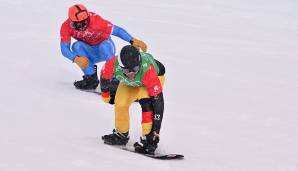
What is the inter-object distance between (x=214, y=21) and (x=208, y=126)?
38.3 ft

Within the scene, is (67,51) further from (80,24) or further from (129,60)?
(129,60)

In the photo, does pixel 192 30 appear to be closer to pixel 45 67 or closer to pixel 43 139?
pixel 45 67

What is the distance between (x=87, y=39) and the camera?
30.8 ft

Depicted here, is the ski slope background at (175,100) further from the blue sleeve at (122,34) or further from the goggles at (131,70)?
the blue sleeve at (122,34)

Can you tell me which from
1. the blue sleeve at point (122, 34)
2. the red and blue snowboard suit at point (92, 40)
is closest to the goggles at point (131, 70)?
the blue sleeve at point (122, 34)

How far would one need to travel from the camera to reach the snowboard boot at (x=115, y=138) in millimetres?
6407

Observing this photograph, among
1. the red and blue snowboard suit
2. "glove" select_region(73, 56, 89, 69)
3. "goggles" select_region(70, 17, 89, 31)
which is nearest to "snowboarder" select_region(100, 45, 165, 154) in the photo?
"glove" select_region(73, 56, 89, 69)

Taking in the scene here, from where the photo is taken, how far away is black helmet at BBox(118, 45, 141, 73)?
594 centimetres

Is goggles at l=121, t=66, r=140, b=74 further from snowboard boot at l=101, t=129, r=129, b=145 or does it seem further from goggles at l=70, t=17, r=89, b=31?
goggles at l=70, t=17, r=89, b=31

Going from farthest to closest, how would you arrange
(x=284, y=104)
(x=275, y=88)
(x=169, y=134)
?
(x=275, y=88) → (x=284, y=104) → (x=169, y=134)

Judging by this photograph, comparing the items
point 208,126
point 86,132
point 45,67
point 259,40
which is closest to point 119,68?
point 86,132

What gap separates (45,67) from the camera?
10.7 meters

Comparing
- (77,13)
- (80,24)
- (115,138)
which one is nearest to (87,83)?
(80,24)

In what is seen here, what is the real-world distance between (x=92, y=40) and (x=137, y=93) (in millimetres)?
3266
